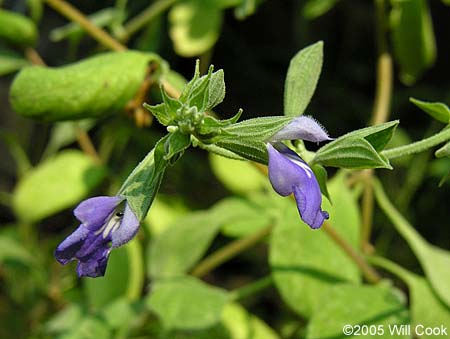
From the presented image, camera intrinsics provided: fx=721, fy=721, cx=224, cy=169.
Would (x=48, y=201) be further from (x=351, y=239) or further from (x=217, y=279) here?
(x=351, y=239)

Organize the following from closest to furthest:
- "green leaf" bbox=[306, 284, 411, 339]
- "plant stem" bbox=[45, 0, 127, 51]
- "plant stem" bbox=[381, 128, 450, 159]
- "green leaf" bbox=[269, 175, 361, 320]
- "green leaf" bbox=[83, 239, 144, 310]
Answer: "plant stem" bbox=[381, 128, 450, 159] → "green leaf" bbox=[306, 284, 411, 339] → "green leaf" bbox=[269, 175, 361, 320] → "plant stem" bbox=[45, 0, 127, 51] → "green leaf" bbox=[83, 239, 144, 310]

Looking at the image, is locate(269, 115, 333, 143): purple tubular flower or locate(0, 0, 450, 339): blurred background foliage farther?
locate(0, 0, 450, 339): blurred background foliage

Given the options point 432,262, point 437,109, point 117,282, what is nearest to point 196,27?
point 117,282

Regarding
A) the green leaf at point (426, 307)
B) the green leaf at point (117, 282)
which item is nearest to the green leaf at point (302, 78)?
the green leaf at point (426, 307)

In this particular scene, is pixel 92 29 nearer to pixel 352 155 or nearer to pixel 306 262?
pixel 306 262

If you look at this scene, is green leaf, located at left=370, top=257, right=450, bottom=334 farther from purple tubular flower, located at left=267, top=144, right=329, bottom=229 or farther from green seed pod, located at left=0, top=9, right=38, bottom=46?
green seed pod, located at left=0, top=9, right=38, bottom=46

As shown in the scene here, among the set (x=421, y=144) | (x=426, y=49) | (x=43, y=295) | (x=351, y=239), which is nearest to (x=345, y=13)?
(x=426, y=49)

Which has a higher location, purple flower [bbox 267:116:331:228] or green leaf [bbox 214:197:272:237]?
purple flower [bbox 267:116:331:228]

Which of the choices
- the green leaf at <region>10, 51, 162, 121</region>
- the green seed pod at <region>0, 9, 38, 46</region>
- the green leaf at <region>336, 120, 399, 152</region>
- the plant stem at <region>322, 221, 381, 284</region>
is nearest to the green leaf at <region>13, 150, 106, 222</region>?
the green seed pod at <region>0, 9, 38, 46</region>
